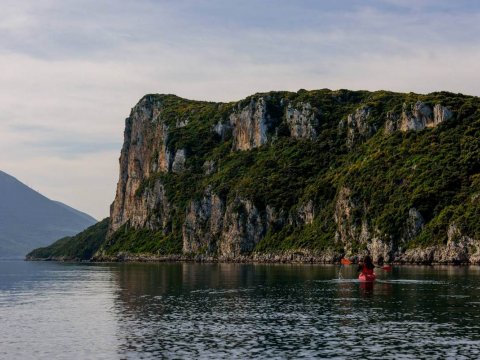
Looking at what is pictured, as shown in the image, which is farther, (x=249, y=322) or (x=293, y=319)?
(x=293, y=319)

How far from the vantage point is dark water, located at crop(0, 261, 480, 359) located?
5719cm

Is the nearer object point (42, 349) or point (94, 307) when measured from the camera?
point (42, 349)

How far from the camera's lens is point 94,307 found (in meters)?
90.9

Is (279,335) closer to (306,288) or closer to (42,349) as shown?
(42,349)

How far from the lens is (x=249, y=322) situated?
7325 centimetres

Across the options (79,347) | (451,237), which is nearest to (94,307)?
(79,347)

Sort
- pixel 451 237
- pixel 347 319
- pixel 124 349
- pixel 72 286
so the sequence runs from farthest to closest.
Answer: pixel 451 237, pixel 72 286, pixel 347 319, pixel 124 349

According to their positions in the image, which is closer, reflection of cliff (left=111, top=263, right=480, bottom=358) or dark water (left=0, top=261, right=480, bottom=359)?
dark water (left=0, top=261, right=480, bottom=359)

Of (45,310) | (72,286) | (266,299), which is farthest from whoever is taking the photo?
(72,286)

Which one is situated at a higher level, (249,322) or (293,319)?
(293,319)

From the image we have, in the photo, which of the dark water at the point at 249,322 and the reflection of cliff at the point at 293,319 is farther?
the reflection of cliff at the point at 293,319

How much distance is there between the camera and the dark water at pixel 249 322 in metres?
57.2

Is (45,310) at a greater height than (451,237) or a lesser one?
lesser

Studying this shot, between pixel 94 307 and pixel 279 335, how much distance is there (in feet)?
113
